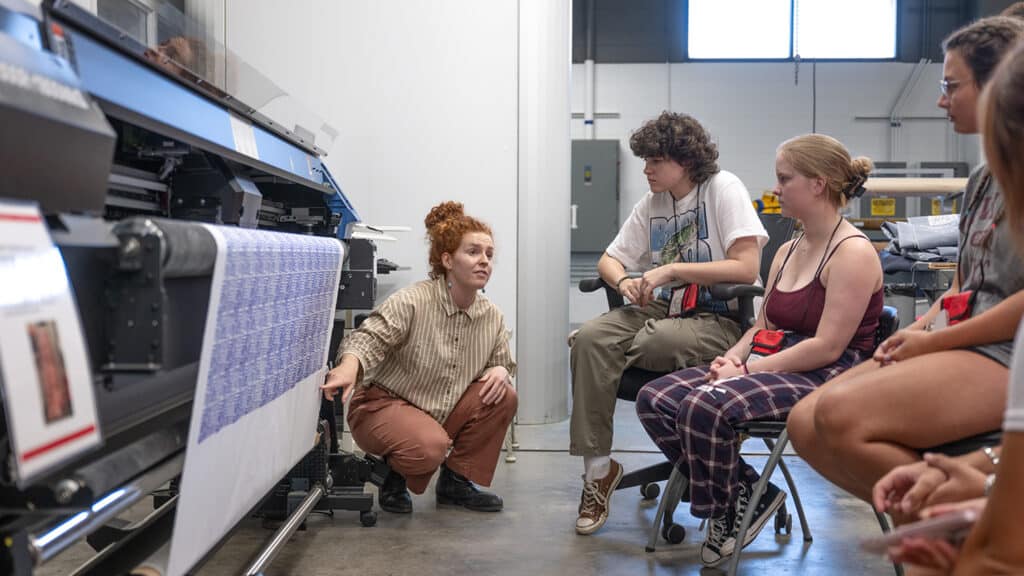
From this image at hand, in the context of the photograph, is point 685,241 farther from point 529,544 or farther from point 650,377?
point 529,544

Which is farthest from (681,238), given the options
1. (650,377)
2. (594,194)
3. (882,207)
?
(594,194)

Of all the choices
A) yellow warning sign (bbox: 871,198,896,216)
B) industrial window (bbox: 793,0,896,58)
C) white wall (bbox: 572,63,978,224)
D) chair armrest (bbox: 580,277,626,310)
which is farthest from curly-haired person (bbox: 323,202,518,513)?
industrial window (bbox: 793,0,896,58)

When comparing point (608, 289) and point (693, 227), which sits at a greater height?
point (693, 227)

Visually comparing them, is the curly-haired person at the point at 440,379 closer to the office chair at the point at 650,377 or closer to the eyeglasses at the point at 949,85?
the office chair at the point at 650,377

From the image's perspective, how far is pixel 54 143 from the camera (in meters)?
1.15

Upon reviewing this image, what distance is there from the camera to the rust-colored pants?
2.97 meters

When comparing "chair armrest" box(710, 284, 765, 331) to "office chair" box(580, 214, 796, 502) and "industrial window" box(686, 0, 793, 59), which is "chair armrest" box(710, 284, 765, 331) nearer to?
"office chair" box(580, 214, 796, 502)

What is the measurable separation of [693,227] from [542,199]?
1.56 metres

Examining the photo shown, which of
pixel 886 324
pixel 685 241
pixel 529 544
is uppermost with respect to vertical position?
pixel 685 241

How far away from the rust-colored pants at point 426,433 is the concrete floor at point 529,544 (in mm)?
172

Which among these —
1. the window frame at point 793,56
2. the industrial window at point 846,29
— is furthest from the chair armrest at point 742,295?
the industrial window at point 846,29

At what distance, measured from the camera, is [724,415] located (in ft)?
7.75

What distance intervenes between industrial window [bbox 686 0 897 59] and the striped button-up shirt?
657 cm

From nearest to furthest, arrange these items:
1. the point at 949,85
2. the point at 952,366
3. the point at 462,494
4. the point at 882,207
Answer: the point at 952,366
the point at 949,85
the point at 462,494
the point at 882,207
